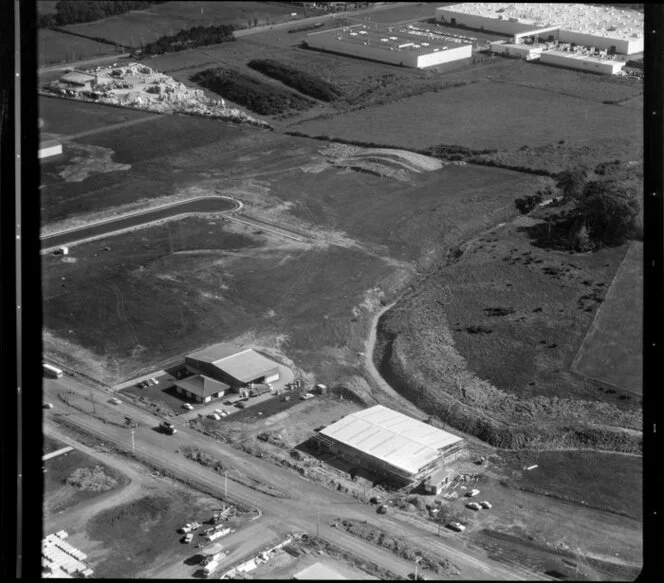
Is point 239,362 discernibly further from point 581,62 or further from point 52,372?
point 581,62

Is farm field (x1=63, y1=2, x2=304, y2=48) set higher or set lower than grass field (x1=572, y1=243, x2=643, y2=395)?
higher

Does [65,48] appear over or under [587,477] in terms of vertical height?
over

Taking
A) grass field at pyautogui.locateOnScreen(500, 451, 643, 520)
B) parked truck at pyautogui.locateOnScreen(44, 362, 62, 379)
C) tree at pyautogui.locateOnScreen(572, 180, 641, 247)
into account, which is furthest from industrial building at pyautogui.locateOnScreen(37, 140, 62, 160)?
grass field at pyautogui.locateOnScreen(500, 451, 643, 520)

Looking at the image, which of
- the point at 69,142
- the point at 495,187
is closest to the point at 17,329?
the point at 495,187

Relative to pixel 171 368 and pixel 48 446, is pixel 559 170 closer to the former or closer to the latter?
pixel 171 368

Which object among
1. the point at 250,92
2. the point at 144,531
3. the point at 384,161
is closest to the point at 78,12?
the point at 250,92

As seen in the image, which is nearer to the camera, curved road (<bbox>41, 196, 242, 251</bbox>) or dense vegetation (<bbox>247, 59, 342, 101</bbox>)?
curved road (<bbox>41, 196, 242, 251</bbox>)

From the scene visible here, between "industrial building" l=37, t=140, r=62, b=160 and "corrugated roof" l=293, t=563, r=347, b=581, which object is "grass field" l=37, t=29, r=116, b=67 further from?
"corrugated roof" l=293, t=563, r=347, b=581
